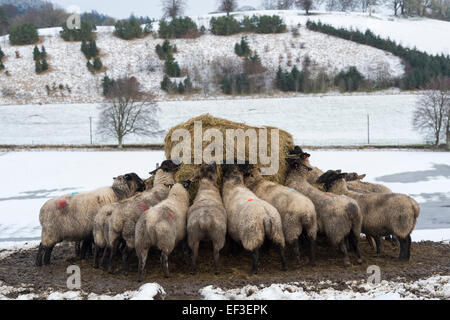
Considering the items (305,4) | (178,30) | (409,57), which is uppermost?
(305,4)

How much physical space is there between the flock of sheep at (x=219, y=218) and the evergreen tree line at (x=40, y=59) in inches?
2982

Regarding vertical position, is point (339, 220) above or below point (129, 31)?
below

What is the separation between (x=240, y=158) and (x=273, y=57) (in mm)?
78298

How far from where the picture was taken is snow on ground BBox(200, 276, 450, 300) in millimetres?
7098

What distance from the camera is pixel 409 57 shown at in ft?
277

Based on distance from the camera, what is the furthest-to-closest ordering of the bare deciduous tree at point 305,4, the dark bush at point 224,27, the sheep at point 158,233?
the bare deciduous tree at point 305,4 < the dark bush at point 224,27 < the sheep at point 158,233

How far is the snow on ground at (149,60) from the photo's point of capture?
75.2 metres

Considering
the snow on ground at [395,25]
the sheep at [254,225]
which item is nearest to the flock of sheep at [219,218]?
the sheep at [254,225]

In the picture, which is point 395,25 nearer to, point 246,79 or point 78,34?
point 246,79

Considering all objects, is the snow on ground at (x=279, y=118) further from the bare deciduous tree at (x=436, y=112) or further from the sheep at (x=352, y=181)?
the sheep at (x=352, y=181)

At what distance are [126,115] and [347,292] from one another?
5134cm

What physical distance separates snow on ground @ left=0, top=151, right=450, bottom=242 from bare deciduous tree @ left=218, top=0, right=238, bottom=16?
91520 mm

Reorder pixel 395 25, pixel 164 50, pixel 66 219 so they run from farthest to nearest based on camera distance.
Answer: pixel 395 25
pixel 164 50
pixel 66 219

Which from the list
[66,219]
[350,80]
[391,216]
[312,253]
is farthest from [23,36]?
[391,216]
